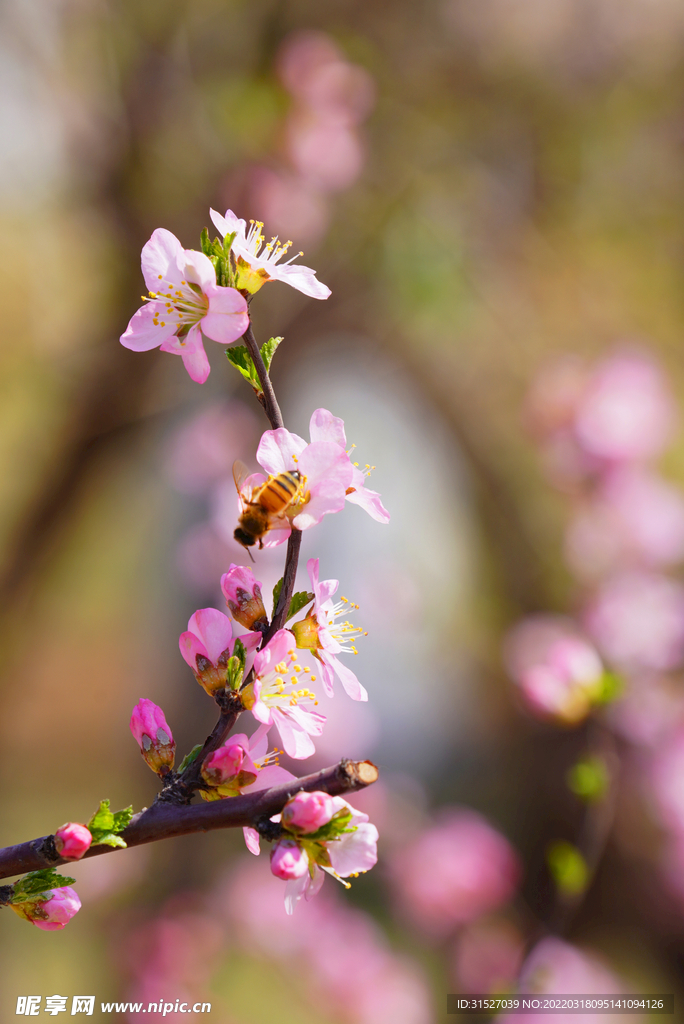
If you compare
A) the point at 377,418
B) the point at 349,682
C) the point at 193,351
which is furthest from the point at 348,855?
the point at 377,418

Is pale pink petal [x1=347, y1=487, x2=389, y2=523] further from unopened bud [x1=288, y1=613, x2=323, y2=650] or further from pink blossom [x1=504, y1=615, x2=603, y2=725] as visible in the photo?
pink blossom [x1=504, y1=615, x2=603, y2=725]

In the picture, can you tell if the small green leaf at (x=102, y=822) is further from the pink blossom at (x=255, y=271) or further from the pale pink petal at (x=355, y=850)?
the pink blossom at (x=255, y=271)

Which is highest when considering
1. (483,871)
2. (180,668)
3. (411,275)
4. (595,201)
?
(595,201)

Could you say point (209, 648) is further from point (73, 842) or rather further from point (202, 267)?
point (202, 267)

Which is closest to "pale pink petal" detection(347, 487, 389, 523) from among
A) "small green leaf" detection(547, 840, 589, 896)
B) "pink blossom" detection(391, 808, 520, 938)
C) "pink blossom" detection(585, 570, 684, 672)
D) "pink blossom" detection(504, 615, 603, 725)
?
"pink blossom" detection(504, 615, 603, 725)

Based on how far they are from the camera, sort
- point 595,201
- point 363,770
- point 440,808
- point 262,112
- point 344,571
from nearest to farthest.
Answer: point 363,770 → point 262,112 → point 440,808 → point 344,571 → point 595,201

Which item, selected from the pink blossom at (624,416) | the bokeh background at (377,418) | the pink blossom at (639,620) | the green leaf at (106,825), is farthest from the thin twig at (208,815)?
the pink blossom at (624,416)

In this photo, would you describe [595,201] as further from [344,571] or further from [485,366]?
[344,571]

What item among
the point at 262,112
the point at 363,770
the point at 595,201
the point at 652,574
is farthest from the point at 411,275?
the point at 363,770
